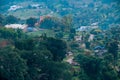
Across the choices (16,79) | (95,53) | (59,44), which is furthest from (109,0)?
(16,79)

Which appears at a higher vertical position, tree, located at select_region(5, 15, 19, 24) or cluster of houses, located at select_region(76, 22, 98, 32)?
tree, located at select_region(5, 15, 19, 24)

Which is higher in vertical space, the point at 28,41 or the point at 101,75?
Answer: the point at 28,41

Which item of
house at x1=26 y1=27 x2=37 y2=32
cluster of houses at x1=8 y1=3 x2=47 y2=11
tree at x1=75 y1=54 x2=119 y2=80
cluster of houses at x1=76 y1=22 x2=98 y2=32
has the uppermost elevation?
cluster of houses at x1=8 y1=3 x2=47 y2=11

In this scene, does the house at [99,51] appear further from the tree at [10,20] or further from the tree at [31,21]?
the tree at [10,20]

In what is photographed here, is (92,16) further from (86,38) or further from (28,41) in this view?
(28,41)

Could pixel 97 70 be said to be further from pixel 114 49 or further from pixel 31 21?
pixel 31 21

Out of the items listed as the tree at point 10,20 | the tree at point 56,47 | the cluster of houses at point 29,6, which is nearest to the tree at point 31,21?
the tree at point 10,20

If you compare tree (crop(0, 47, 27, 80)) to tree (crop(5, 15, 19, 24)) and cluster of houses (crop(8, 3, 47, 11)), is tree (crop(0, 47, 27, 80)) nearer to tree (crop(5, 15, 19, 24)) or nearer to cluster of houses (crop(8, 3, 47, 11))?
tree (crop(5, 15, 19, 24))

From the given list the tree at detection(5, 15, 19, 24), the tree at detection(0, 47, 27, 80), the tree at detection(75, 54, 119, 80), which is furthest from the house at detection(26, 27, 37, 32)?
the tree at detection(0, 47, 27, 80)
